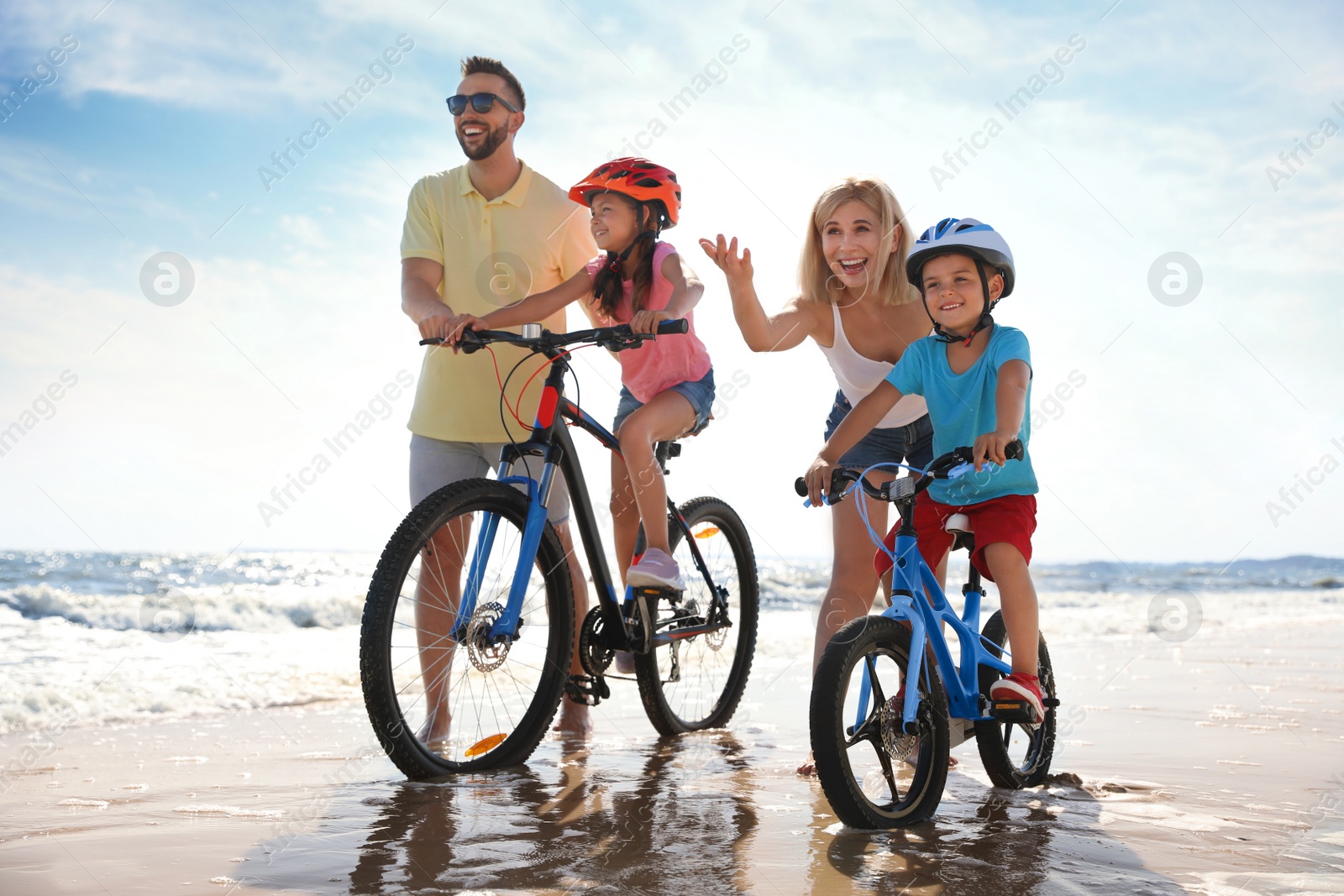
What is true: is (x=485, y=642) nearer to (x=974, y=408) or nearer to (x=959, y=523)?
(x=959, y=523)

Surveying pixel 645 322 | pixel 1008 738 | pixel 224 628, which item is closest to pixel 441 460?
pixel 645 322

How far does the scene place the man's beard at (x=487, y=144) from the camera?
3.96 metres

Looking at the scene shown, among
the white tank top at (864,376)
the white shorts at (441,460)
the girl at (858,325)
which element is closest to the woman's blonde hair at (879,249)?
the girl at (858,325)

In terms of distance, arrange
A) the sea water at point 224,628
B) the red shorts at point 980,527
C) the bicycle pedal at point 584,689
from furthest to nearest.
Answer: the sea water at point 224,628, the bicycle pedal at point 584,689, the red shorts at point 980,527

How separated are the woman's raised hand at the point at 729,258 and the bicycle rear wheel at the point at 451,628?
3.32ft

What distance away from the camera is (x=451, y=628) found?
10.2ft

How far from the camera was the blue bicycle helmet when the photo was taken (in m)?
2.96

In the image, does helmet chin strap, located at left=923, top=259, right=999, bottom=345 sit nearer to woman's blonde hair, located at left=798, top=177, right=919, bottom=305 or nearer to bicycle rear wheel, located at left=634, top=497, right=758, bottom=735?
woman's blonde hair, located at left=798, top=177, right=919, bottom=305

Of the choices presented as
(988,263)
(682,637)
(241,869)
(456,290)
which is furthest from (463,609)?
(988,263)

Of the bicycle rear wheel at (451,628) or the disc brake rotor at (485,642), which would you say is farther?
the disc brake rotor at (485,642)

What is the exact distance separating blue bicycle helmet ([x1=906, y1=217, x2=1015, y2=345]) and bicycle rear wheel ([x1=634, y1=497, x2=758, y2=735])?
5.15 feet

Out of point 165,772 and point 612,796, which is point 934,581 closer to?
point 612,796

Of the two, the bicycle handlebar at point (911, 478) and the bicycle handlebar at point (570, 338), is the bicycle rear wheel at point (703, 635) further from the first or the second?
the bicycle handlebar at point (911, 478)

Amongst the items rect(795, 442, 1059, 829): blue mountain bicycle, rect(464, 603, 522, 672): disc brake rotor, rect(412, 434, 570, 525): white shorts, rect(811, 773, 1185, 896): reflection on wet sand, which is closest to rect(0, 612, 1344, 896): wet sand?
rect(811, 773, 1185, 896): reflection on wet sand
